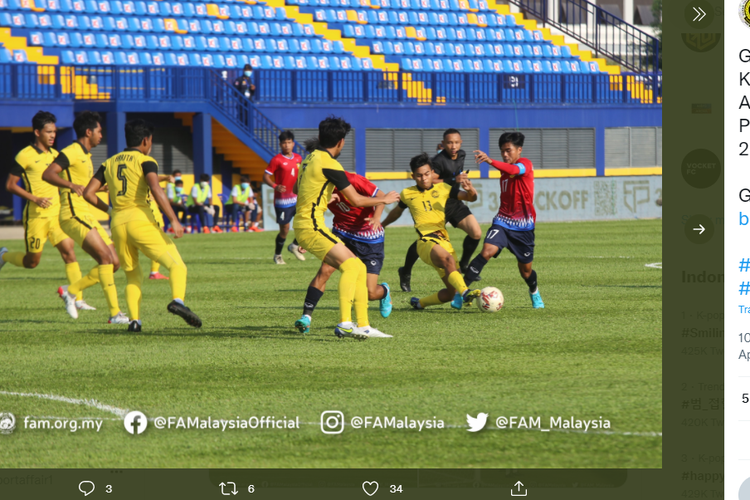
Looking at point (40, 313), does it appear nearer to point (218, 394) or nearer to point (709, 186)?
point (218, 394)

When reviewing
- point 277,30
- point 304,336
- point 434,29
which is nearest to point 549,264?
point 304,336

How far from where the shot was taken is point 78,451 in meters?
4.89

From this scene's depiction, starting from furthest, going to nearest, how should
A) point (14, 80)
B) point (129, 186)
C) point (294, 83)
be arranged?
point (294, 83) → point (14, 80) → point (129, 186)

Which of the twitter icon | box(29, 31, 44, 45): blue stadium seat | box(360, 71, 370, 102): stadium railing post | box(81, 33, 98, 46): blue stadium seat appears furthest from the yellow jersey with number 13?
box(81, 33, 98, 46): blue stadium seat

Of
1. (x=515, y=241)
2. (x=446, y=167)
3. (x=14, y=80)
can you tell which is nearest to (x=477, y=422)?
(x=515, y=241)

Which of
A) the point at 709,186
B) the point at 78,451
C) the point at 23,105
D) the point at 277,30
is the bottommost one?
the point at 78,451

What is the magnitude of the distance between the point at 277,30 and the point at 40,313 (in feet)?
86.5

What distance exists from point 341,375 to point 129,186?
10.8ft

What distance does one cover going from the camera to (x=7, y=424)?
517 centimetres

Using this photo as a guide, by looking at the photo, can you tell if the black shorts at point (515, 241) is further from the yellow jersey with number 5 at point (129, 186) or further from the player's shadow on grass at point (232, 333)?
the yellow jersey with number 5 at point (129, 186)

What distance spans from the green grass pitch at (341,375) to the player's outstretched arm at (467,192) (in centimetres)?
117

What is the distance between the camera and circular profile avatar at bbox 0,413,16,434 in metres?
5.11
